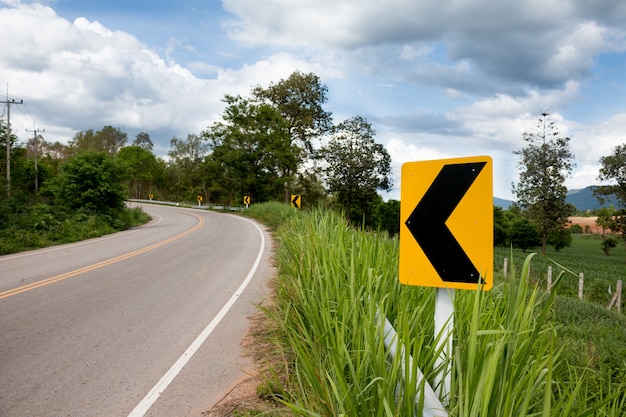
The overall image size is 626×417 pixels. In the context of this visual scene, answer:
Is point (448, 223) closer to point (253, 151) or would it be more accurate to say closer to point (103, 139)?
point (253, 151)

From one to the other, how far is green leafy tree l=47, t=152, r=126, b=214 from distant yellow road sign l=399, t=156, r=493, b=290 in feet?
82.8

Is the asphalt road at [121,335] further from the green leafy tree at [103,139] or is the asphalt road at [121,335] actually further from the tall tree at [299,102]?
the green leafy tree at [103,139]

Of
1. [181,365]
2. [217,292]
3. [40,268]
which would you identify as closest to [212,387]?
[181,365]

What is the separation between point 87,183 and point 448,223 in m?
26.2

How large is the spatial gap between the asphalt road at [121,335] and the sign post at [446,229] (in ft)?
7.73

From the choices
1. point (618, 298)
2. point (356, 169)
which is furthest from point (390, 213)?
point (618, 298)

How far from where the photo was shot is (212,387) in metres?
4.65

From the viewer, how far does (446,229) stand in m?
2.46

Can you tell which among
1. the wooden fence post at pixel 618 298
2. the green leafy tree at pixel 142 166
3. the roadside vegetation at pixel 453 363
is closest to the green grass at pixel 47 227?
the roadside vegetation at pixel 453 363

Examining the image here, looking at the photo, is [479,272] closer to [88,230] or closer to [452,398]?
[452,398]

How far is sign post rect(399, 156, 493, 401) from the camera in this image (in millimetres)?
2359

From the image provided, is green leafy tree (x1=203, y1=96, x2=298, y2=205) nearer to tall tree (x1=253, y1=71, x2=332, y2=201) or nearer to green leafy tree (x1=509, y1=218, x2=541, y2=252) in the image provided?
tall tree (x1=253, y1=71, x2=332, y2=201)

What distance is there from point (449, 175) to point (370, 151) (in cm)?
5323

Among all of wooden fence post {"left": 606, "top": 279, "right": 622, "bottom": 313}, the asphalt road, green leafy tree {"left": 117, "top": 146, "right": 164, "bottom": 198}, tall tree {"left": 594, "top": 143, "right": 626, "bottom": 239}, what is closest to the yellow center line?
the asphalt road
